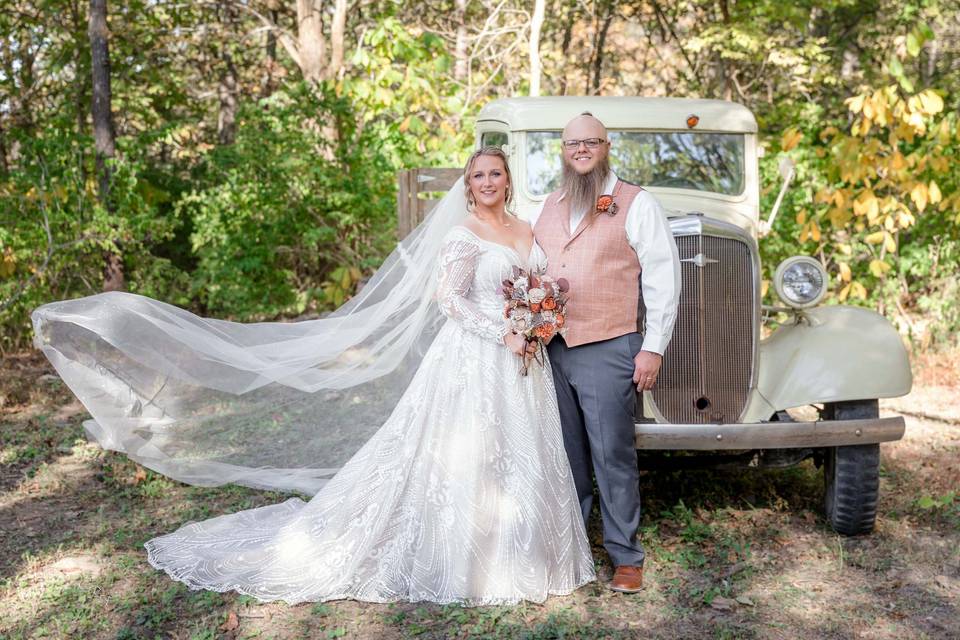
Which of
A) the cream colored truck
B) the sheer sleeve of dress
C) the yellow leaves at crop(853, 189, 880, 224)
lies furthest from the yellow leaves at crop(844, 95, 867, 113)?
the sheer sleeve of dress

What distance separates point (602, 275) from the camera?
370cm

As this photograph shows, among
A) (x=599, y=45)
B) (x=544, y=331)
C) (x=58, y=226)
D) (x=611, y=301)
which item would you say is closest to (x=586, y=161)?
(x=611, y=301)

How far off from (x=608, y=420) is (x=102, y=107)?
7660mm

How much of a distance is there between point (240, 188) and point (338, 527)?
23.0 ft

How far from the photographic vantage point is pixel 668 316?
11.9ft

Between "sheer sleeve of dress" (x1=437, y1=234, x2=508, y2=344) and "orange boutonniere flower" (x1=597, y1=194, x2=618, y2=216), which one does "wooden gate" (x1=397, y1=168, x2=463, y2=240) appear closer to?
"sheer sleeve of dress" (x1=437, y1=234, x2=508, y2=344)

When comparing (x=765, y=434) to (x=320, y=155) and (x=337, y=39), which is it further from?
(x=337, y=39)

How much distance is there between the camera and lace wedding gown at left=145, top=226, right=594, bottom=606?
12.3 ft

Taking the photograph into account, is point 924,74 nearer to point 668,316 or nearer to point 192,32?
point 192,32

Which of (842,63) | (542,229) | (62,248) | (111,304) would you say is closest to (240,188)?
(62,248)

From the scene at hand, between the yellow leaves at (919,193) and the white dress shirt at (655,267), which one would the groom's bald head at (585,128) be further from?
the yellow leaves at (919,193)

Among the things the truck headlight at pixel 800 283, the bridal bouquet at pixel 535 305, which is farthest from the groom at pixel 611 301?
the truck headlight at pixel 800 283

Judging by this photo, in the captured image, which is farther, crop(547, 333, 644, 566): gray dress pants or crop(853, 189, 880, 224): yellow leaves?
crop(853, 189, 880, 224): yellow leaves

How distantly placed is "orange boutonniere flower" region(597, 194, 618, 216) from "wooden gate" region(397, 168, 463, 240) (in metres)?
4.47
